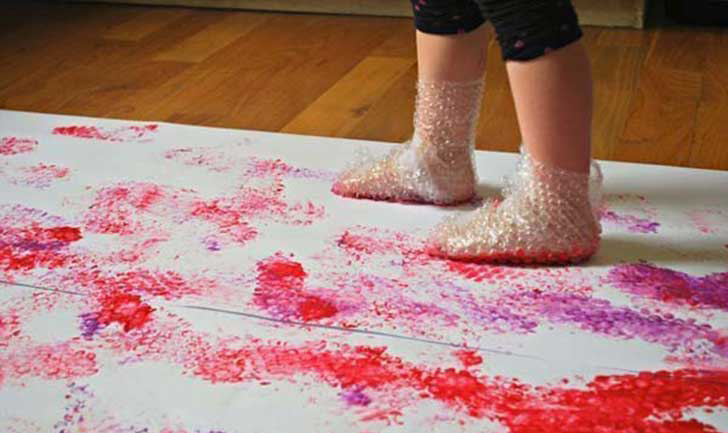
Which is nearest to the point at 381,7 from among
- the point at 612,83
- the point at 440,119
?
the point at 612,83

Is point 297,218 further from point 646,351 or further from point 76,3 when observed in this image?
point 76,3

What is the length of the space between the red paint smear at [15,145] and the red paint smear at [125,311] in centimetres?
51

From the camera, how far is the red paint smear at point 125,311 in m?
0.96

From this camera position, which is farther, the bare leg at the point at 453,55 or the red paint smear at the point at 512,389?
the bare leg at the point at 453,55

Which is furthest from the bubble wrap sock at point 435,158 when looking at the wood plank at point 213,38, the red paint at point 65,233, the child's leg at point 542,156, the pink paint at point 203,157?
the wood plank at point 213,38

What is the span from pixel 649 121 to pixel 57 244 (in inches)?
34.3

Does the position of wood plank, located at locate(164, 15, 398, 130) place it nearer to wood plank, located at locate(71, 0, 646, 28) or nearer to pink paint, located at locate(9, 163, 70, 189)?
wood plank, located at locate(71, 0, 646, 28)

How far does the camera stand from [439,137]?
1.18 meters

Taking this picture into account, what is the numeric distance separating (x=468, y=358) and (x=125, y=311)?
346 mm

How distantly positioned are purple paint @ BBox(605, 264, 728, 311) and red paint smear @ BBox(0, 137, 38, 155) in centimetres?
87

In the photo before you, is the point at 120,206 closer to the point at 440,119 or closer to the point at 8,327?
the point at 8,327

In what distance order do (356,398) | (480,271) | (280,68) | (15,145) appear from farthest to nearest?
(280,68)
(15,145)
(480,271)
(356,398)

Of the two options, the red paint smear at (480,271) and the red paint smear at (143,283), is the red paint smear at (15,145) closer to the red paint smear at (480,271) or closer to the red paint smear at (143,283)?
the red paint smear at (143,283)

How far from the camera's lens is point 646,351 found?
2.91 ft
